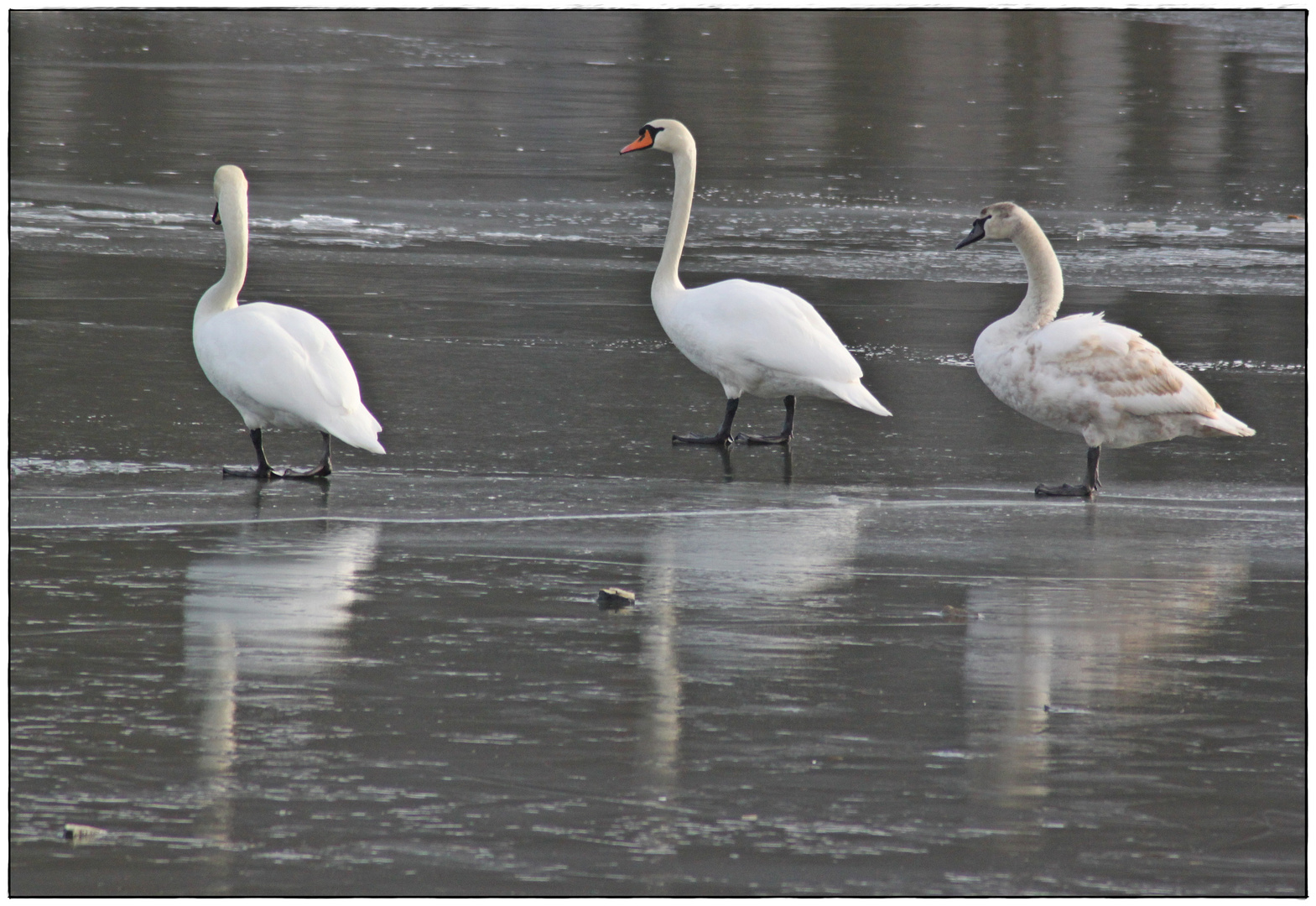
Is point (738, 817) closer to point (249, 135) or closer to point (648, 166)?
point (648, 166)

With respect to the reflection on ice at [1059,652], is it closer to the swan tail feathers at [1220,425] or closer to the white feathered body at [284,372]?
the swan tail feathers at [1220,425]

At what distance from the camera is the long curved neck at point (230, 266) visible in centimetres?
929

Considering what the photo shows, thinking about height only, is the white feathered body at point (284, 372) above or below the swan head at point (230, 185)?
below

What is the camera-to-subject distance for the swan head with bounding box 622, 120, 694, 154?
37.5ft

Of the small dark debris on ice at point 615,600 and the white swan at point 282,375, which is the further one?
the white swan at point 282,375

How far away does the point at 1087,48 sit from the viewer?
129 feet

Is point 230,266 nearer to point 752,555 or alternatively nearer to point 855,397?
point 855,397

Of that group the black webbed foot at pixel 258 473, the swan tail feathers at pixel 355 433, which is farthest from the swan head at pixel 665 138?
the black webbed foot at pixel 258 473

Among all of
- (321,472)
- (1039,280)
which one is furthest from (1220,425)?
(321,472)

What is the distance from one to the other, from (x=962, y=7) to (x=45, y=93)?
2152 cm

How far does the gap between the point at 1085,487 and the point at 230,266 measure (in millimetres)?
4178

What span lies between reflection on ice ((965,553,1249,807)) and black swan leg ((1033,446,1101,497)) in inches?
48.7

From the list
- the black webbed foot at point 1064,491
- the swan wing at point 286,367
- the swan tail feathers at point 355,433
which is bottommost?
the black webbed foot at point 1064,491

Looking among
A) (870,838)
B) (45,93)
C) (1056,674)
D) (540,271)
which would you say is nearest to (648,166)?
(540,271)
